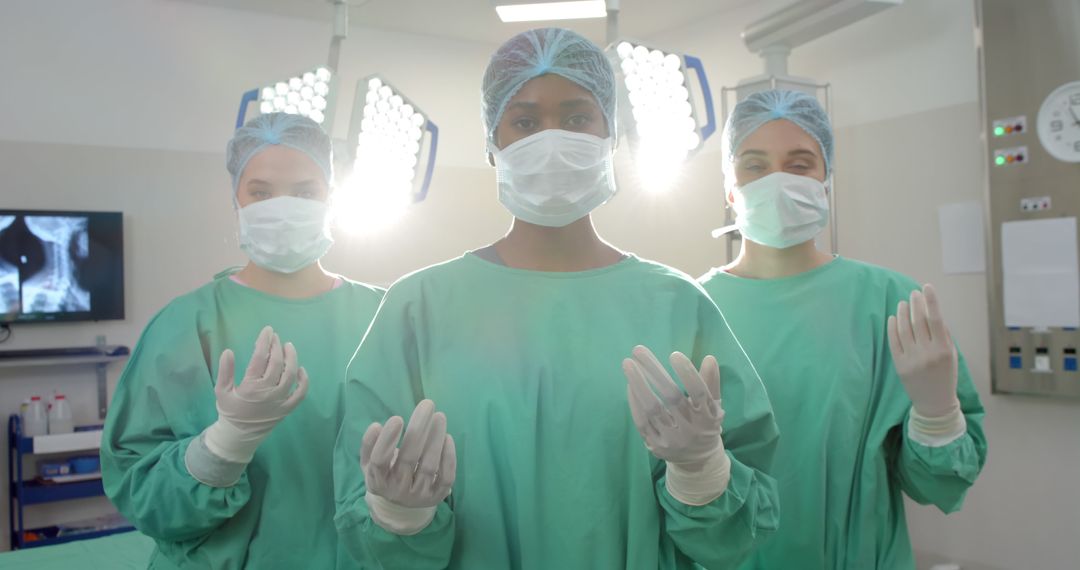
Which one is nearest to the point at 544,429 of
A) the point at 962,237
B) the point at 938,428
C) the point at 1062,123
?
the point at 938,428

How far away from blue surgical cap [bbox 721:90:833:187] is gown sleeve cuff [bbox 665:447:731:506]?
35.5 inches

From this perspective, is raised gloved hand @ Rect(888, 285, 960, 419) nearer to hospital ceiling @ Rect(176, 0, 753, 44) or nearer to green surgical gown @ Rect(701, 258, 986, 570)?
green surgical gown @ Rect(701, 258, 986, 570)

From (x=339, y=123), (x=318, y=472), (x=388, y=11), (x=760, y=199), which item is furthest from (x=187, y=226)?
(x=760, y=199)

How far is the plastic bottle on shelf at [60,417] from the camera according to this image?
3732 mm

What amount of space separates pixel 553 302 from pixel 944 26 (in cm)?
264

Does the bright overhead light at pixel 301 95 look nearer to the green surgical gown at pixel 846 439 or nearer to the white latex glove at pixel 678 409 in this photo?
the green surgical gown at pixel 846 439

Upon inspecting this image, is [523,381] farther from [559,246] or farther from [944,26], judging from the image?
[944,26]

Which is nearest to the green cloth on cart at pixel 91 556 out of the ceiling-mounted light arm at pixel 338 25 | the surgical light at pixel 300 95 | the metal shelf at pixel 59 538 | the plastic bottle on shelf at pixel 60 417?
the metal shelf at pixel 59 538

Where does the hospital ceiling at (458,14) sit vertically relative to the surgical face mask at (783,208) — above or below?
above

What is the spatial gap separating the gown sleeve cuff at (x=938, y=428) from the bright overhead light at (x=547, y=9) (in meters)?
1.18

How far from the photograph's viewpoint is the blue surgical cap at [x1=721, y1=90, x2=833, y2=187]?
1693 millimetres

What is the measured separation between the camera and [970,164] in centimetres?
297

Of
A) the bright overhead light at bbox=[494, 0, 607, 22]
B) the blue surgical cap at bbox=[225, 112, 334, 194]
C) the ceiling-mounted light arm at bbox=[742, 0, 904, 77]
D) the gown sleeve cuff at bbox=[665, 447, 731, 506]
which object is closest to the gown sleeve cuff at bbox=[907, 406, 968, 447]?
the gown sleeve cuff at bbox=[665, 447, 731, 506]

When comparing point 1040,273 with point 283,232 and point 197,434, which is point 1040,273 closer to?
point 283,232
